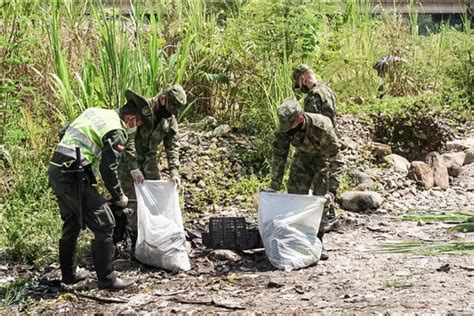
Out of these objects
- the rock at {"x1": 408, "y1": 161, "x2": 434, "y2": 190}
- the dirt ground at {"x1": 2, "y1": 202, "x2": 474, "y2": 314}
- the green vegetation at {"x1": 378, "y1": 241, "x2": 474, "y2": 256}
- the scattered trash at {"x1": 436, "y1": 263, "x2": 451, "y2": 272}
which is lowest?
the dirt ground at {"x1": 2, "y1": 202, "x2": 474, "y2": 314}

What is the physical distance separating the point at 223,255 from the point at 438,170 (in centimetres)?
379

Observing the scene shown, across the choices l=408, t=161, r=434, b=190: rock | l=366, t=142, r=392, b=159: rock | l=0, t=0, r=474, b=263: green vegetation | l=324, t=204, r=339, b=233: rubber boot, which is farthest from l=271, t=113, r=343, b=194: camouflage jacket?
l=366, t=142, r=392, b=159: rock

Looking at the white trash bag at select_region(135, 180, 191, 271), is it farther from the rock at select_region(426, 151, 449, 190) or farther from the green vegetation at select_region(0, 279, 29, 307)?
the rock at select_region(426, 151, 449, 190)

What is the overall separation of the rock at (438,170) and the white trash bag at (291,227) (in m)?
3.39

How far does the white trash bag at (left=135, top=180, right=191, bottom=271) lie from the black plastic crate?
1.32ft

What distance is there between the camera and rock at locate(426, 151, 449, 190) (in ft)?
27.5

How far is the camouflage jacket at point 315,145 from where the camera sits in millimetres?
5504

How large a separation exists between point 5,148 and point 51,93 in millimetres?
914

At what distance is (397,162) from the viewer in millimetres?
8719

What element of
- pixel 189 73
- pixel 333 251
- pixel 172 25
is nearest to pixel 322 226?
pixel 333 251

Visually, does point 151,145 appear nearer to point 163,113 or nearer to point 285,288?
point 163,113

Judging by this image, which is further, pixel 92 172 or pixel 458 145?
pixel 458 145

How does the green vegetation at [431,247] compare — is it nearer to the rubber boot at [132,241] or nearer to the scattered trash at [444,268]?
the scattered trash at [444,268]

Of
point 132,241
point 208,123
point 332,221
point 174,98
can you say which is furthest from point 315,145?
point 208,123
